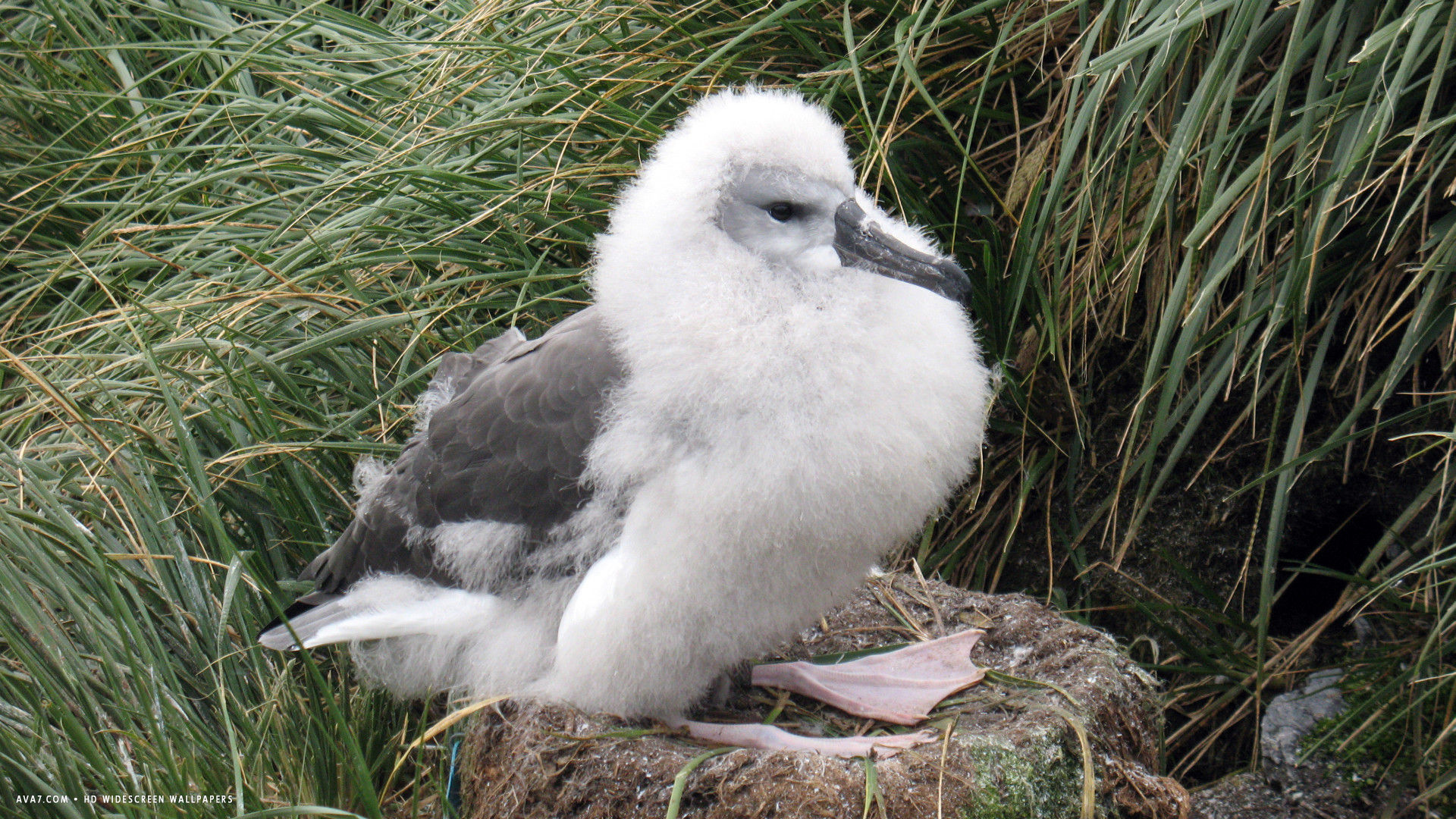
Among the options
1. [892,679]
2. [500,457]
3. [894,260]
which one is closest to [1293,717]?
[892,679]

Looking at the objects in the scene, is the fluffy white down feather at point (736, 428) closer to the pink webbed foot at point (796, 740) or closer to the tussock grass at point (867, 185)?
the pink webbed foot at point (796, 740)

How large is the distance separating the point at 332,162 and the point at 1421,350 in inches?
143

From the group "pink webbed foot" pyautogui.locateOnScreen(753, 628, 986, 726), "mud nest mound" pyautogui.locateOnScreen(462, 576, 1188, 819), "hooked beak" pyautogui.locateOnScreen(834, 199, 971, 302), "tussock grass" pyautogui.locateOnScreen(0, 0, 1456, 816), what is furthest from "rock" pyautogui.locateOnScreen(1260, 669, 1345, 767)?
"hooked beak" pyautogui.locateOnScreen(834, 199, 971, 302)

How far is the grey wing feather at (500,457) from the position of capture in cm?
262

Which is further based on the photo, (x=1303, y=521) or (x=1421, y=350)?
(x=1303, y=521)

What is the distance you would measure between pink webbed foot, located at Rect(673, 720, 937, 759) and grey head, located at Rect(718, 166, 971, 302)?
100cm

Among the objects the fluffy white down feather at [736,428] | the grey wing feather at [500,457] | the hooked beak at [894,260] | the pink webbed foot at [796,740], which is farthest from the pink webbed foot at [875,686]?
the hooked beak at [894,260]

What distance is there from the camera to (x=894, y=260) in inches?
93.7

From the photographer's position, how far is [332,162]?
4398 mm

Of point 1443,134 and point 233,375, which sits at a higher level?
point 1443,134

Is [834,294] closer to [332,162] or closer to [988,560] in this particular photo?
[988,560]

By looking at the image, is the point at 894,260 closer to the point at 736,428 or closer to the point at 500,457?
the point at 736,428

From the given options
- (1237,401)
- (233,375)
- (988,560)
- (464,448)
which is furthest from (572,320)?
(1237,401)

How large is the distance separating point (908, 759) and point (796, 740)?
0.30 m
